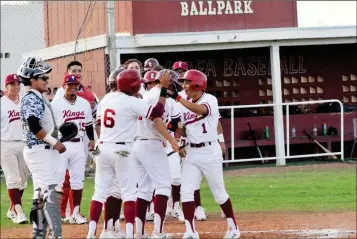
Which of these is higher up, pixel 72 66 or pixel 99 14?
pixel 99 14

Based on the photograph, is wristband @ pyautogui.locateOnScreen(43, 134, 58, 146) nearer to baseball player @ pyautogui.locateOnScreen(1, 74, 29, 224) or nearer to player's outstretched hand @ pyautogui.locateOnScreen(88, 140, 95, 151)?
player's outstretched hand @ pyautogui.locateOnScreen(88, 140, 95, 151)

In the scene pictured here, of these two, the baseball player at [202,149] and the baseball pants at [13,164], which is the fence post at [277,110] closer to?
the baseball pants at [13,164]

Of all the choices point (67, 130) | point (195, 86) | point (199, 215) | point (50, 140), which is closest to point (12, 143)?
point (199, 215)

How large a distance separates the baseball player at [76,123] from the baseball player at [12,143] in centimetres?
108

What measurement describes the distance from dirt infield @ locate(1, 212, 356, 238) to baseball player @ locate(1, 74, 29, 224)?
2.99 ft

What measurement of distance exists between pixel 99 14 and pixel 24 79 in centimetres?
1177

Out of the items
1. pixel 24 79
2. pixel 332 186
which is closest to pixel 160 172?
pixel 24 79

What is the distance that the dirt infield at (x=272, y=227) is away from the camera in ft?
39.2

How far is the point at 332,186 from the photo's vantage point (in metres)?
17.8

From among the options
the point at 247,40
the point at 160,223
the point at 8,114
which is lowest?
the point at 160,223

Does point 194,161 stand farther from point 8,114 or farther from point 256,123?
point 256,123

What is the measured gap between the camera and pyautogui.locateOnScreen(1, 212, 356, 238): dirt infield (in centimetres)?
1194

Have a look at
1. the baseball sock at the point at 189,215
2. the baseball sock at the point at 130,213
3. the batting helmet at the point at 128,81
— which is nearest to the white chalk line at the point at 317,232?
the baseball sock at the point at 189,215

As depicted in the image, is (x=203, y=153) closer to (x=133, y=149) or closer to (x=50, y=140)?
(x=133, y=149)
